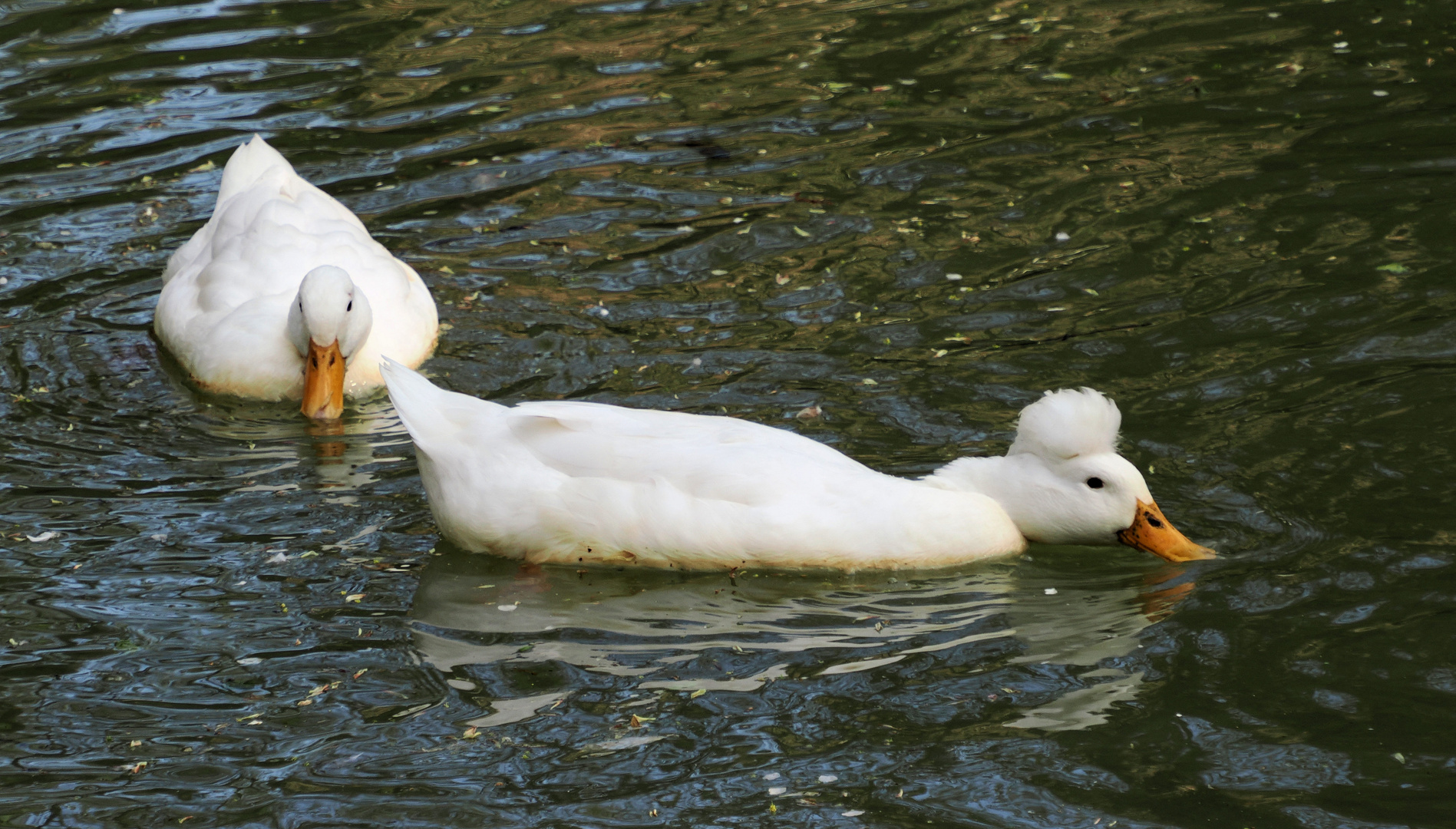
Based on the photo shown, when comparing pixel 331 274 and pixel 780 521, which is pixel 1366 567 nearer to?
pixel 780 521

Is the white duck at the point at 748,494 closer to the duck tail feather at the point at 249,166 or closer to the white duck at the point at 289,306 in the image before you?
the white duck at the point at 289,306

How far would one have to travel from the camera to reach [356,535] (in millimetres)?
6176

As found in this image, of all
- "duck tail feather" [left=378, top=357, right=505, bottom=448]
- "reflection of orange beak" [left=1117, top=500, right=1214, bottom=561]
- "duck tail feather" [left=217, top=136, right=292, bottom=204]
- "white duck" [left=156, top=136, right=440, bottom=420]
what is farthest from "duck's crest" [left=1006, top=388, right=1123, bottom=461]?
"duck tail feather" [left=217, top=136, right=292, bottom=204]

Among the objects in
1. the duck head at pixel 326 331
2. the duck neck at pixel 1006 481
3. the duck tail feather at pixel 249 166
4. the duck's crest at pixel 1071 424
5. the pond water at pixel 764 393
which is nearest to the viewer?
the pond water at pixel 764 393

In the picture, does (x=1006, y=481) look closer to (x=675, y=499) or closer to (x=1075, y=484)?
(x=1075, y=484)

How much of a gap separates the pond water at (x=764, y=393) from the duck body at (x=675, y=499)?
5.5 inches

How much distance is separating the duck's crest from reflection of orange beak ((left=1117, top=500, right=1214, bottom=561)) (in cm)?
29

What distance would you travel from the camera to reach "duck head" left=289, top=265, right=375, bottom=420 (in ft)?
23.7

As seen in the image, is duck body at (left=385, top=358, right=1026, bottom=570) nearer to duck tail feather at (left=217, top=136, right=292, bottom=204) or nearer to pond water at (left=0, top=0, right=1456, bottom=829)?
pond water at (left=0, top=0, right=1456, bottom=829)

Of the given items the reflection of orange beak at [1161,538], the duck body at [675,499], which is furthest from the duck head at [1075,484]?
the duck body at [675,499]

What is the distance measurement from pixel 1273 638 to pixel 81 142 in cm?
836

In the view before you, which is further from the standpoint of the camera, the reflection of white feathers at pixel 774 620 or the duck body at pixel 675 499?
the duck body at pixel 675 499

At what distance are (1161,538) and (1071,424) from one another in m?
0.54

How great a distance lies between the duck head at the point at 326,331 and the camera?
7223 millimetres
